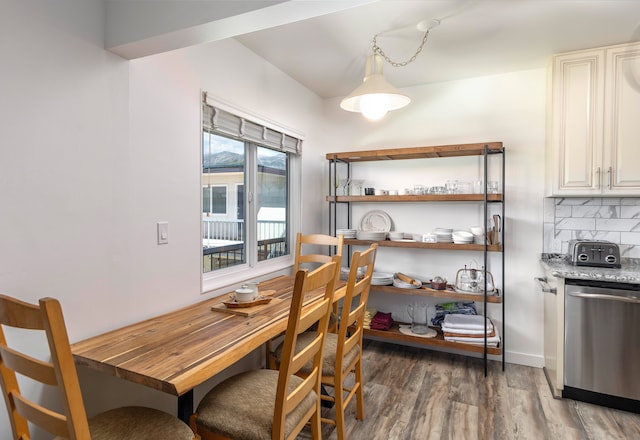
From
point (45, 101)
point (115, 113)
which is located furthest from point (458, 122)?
point (45, 101)

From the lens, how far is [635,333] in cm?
222

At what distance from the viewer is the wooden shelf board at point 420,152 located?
Result: 9.34 ft

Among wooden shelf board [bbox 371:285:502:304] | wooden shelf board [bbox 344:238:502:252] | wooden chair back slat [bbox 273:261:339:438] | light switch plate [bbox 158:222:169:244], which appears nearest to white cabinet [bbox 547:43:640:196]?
wooden shelf board [bbox 344:238:502:252]

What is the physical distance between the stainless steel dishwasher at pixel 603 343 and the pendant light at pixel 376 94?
5.53ft

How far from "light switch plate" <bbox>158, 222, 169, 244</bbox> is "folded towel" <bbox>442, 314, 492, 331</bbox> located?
230 cm

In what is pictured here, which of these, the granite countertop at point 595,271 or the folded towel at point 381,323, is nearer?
the granite countertop at point 595,271

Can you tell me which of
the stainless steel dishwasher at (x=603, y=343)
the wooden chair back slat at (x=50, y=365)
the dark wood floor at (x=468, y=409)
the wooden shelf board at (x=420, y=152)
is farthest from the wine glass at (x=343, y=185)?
the wooden chair back slat at (x=50, y=365)

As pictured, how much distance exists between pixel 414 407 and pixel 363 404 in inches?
13.6

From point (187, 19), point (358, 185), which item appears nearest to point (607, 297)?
point (358, 185)

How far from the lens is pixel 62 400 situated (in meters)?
0.94

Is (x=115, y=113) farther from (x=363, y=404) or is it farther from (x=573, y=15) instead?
(x=573, y=15)

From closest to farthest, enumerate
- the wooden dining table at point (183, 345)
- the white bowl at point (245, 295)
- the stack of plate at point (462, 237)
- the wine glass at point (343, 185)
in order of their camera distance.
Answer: the wooden dining table at point (183, 345)
the white bowl at point (245, 295)
the stack of plate at point (462, 237)
the wine glass at point (343, 185)

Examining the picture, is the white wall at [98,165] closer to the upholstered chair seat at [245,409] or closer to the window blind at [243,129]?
the window blind at [243,129]

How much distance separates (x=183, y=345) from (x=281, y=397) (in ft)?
1.54
